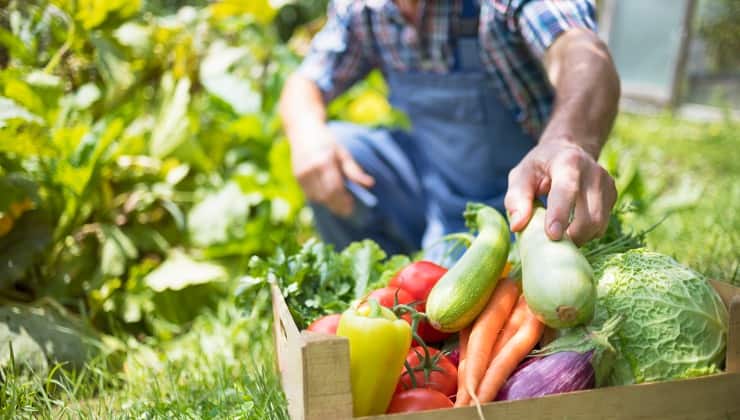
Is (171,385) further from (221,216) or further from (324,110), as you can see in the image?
(324,110)

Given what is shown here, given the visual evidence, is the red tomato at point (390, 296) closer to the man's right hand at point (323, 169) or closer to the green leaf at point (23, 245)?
the man's right hand at point (323, 169)

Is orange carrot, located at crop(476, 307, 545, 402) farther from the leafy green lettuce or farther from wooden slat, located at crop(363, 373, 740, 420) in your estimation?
the leafy green lettuce

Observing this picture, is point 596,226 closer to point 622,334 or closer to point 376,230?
point 622,334

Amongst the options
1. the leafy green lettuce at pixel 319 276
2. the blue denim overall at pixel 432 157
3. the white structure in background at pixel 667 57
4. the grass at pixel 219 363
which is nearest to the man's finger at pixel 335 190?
the blue denim overall at pixel 432 157

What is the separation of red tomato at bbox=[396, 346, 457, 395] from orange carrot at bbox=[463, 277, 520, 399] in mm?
67

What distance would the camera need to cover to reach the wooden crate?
1220mm

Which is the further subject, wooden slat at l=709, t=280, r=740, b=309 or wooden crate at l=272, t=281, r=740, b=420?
wooden slat at l=709, t=280, r=740, b=309

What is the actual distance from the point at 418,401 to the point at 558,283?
0.32m

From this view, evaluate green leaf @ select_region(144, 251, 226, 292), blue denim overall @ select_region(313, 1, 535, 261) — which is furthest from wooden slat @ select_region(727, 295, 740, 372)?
green leaf @ select_region(144, 251, 226, 292)

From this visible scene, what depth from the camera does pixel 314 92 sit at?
291 centimetres

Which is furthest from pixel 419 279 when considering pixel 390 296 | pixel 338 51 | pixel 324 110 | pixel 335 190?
pixel 338 51

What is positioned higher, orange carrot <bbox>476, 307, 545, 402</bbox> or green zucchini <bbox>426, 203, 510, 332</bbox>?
green zucchini <bbox>426, 203, 510, 332</bbox>

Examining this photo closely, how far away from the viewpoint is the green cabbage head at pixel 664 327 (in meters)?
1.33

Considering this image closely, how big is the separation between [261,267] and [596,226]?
798mm
